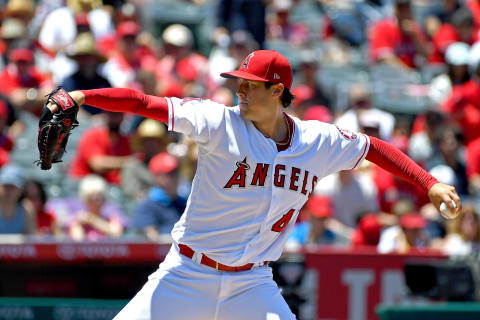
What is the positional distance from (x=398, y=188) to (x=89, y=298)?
3.27m

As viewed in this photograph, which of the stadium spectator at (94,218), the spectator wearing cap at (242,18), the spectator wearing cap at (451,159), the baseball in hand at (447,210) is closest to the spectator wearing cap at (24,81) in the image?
the stadium spectator at (94,218)

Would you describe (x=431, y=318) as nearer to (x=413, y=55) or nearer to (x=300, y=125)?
(x=300, y=125)

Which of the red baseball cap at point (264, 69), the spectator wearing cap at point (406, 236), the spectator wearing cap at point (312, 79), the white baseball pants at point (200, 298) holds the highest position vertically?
the red baseball cap at point (264, 69)

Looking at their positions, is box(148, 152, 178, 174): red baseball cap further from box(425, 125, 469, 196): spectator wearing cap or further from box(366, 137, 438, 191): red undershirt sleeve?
box(366, 137, 438, 191): red undershirt sleeve

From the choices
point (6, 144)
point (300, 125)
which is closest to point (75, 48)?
point (6, 144)

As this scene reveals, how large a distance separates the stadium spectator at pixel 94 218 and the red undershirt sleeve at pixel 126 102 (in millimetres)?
3396

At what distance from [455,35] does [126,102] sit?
852 centimetres

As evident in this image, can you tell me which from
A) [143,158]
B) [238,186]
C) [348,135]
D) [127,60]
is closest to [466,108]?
[127,60]

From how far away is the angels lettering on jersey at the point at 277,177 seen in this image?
13.6 ft

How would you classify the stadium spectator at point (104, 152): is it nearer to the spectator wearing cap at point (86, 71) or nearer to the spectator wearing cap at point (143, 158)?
the spectator wearing cap at point (143, 158)

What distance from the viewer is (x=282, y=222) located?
4.30 metres

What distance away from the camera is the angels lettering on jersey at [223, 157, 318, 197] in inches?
163

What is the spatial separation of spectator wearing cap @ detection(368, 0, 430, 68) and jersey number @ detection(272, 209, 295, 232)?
7097 mm

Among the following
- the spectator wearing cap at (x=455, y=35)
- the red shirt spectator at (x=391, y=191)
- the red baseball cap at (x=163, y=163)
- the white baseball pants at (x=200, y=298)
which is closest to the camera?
the white baseball pants at (x=200, y=298)
